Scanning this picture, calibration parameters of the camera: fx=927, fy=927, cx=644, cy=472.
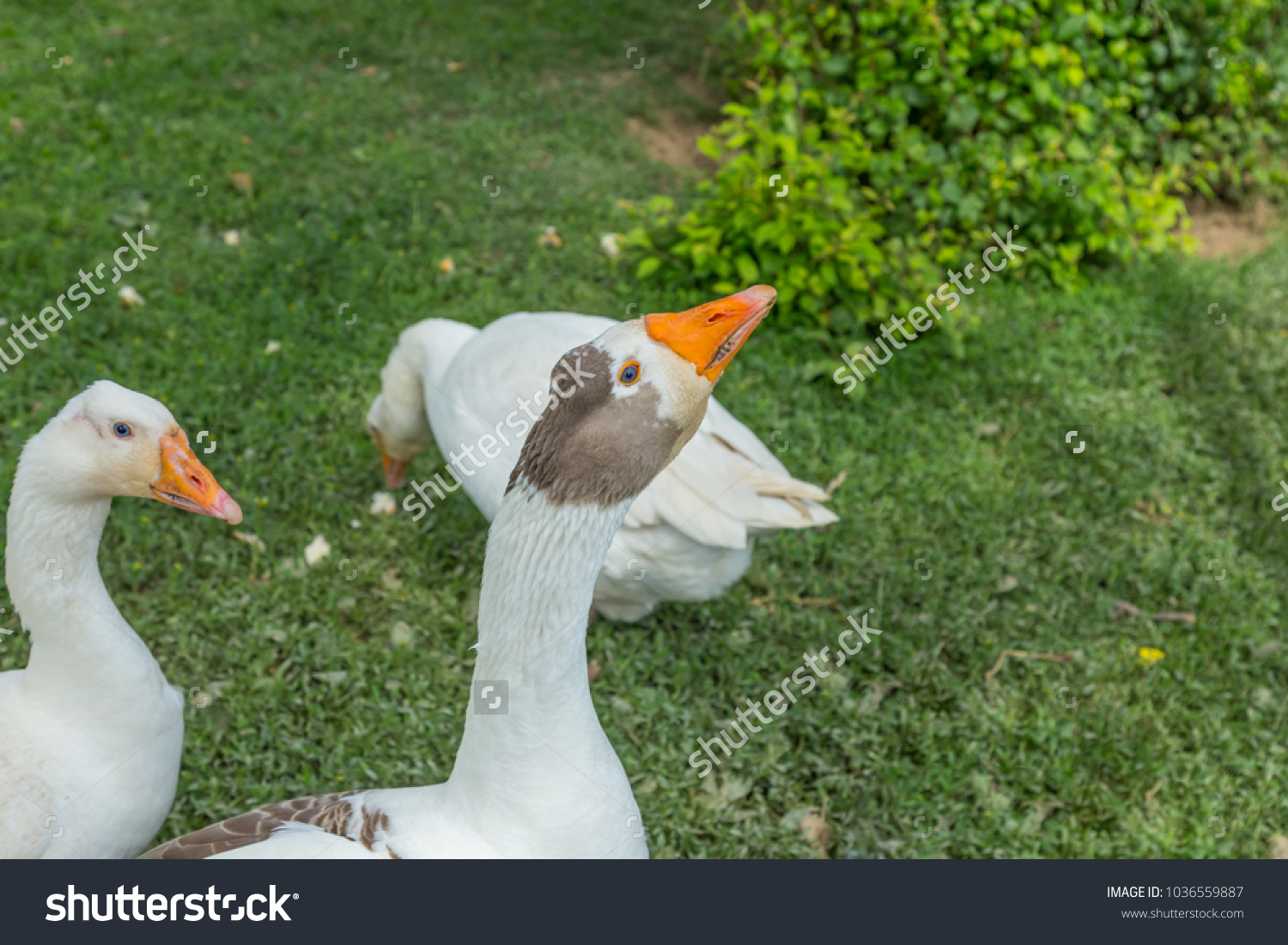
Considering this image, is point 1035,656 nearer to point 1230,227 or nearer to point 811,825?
point 811,825

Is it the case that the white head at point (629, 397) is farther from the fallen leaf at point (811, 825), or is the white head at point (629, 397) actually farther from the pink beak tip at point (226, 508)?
the fallen leaf at point (811, 825)

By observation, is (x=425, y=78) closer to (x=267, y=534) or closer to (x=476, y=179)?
(x=476, y=179)

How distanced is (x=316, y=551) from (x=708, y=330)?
2500 millimetres

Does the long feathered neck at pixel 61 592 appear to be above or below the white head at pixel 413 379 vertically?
above

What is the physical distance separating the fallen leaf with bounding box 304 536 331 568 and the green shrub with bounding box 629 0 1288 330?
2.29 m

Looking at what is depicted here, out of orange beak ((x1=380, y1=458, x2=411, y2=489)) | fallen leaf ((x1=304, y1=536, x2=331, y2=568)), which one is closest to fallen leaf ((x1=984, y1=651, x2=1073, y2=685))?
orange beak ((x1=380, y1=458, x2=411, y2=489))

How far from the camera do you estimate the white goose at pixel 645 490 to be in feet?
10.4

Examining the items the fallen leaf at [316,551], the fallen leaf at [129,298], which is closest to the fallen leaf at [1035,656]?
the fallen leaf at [316,551]

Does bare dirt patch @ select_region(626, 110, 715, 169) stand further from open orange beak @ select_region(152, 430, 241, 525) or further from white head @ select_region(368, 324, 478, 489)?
open orange beak @ select_region(152, 430, 241, 525)

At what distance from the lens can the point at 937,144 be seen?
5.41m

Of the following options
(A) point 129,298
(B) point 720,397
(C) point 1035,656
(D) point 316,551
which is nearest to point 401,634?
(D) point 316,551

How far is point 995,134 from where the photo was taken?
210 inches

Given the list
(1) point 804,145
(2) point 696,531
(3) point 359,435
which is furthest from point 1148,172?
(3) point 359,435

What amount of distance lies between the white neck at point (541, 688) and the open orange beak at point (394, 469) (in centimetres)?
207
